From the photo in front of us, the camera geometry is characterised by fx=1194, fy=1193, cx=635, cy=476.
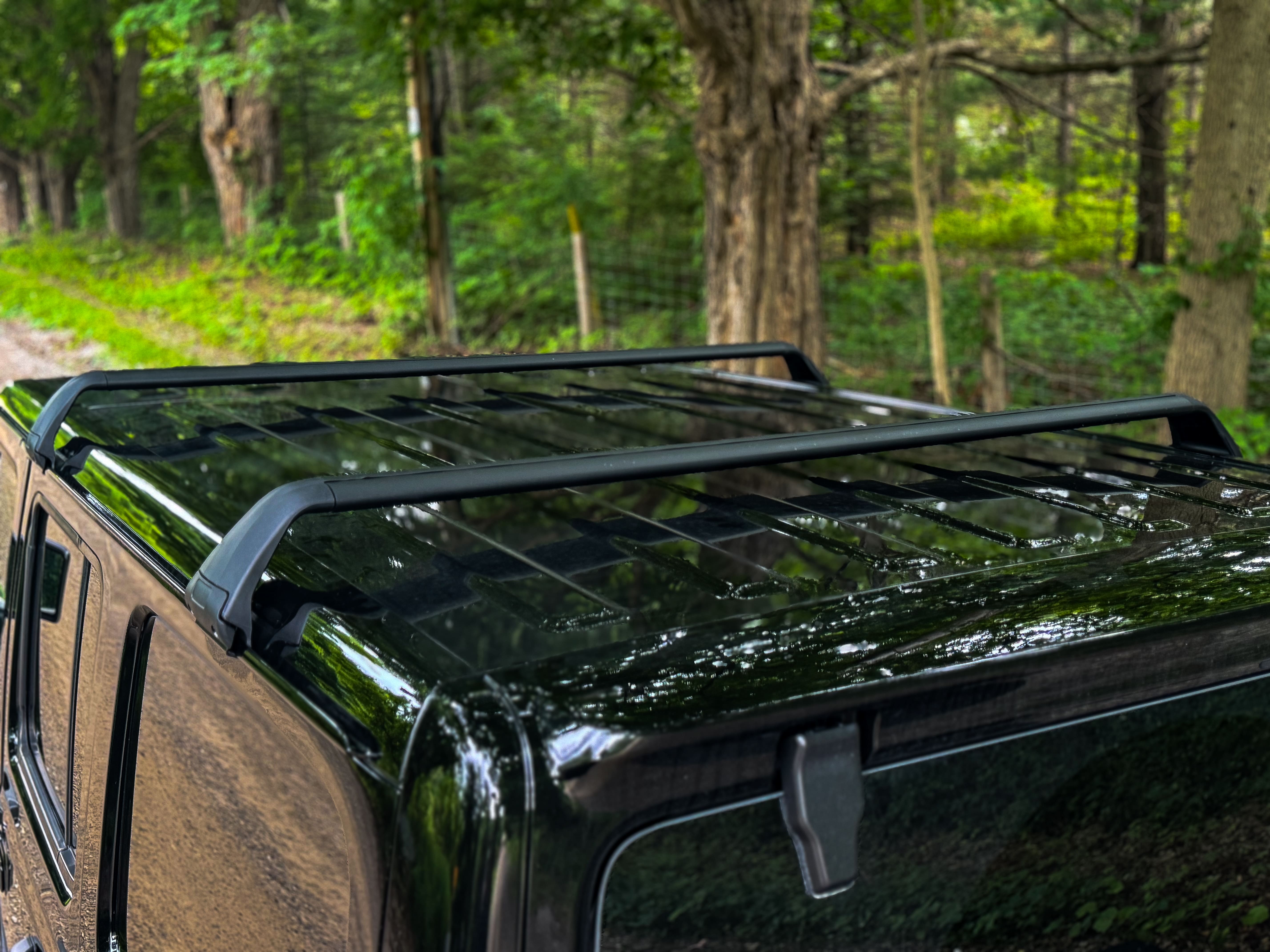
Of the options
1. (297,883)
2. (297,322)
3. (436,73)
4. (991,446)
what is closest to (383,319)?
(297,322)

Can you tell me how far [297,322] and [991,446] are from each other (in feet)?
47.4

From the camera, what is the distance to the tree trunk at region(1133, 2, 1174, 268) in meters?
11.8

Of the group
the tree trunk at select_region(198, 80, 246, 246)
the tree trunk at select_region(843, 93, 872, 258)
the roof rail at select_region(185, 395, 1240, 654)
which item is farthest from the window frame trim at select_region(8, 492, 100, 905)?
the tree trunk at select_region(198, 80, 246, 246)

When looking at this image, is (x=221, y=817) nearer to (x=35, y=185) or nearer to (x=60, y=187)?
(x=60, y=187)

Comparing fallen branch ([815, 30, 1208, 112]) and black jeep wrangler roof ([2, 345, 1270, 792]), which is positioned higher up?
fallen branch ([815, 30, 1208, 112])

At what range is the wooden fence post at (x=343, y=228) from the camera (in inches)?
625

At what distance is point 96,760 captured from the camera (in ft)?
5.38

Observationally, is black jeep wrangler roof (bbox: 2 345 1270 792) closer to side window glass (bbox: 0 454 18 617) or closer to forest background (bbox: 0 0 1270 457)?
side window glass (bbox: 0 454 18 617)

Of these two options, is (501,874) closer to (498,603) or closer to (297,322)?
(498,603)

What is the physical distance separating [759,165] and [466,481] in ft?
25.6

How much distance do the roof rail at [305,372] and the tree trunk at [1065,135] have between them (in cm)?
908

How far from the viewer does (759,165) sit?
859cm

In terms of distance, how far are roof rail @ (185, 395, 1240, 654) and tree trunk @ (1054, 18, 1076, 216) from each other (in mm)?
9958

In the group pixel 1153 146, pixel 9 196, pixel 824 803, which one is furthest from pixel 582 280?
pixel 9 196
